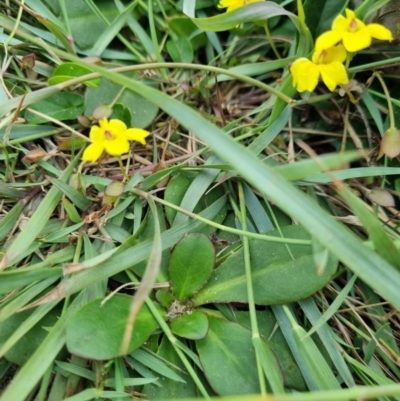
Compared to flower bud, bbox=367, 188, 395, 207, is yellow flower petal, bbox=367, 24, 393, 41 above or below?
above

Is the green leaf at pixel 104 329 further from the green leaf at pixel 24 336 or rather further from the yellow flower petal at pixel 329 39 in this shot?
the yellow flower petal at pixel 329 39

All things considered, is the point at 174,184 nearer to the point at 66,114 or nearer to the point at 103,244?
the point at 103,244

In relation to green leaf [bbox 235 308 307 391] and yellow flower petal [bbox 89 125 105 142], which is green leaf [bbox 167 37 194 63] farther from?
green leaf [bbox 235 308 307 391]

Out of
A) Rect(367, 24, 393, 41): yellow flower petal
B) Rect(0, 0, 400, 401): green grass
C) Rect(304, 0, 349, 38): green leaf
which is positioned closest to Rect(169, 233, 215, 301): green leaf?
Rect(0, 0, 400, 401): green grass

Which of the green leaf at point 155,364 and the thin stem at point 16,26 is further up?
the thin stem at point 16,26

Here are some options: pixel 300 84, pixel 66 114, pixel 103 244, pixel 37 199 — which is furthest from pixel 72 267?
pixel 300 84

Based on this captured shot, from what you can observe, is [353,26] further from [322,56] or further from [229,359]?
[229,359]

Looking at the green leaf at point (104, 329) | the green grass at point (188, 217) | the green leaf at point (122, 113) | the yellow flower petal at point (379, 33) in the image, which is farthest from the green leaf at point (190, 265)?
the yellow flower petal at point (379, 33)
